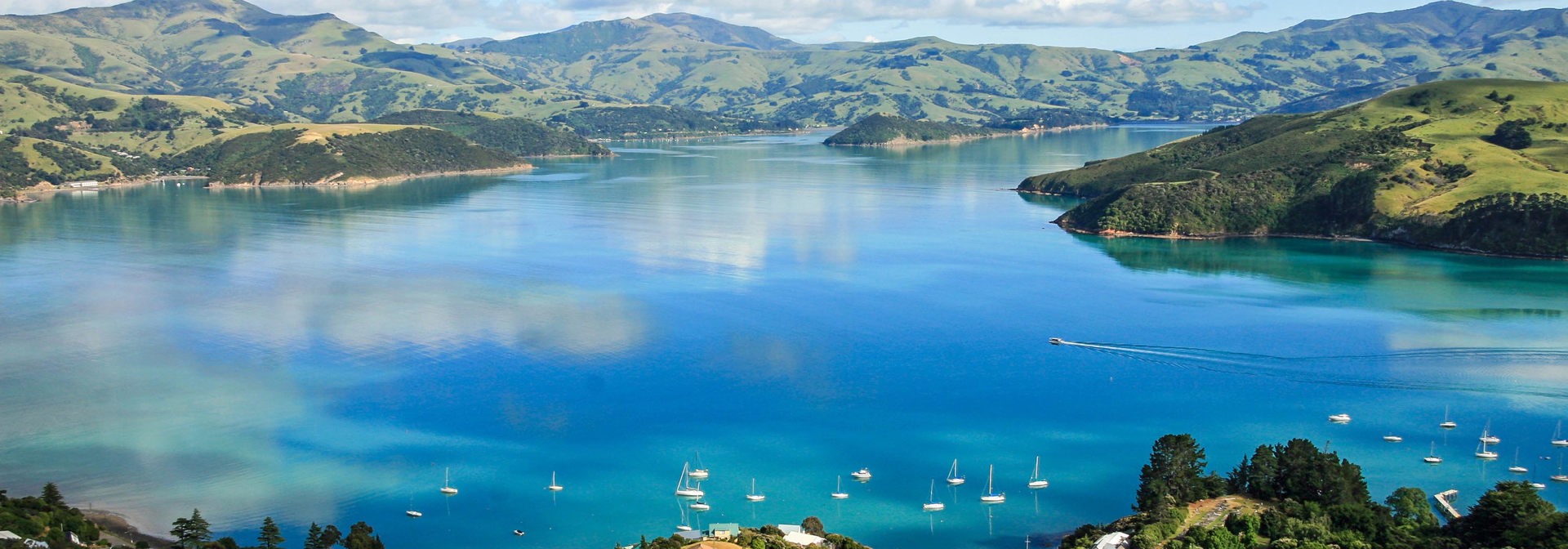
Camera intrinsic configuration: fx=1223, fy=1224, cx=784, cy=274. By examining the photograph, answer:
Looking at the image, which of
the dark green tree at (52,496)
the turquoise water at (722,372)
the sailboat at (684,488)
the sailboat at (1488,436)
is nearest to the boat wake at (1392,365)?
the turquoise water at (722,372)

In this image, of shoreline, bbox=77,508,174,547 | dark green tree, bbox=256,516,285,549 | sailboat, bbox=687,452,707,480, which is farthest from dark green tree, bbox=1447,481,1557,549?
shoreline, bbox=77,508,174,547

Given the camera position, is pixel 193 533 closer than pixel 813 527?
Yes

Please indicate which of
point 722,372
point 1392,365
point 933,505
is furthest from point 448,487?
point 1392,365

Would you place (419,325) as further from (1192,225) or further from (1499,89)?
(1499,89)

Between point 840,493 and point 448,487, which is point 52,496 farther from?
point 840,493

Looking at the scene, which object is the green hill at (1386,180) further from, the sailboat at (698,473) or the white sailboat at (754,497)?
A: the white sailboat at (754,497)

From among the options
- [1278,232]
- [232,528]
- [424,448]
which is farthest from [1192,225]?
[232,528]
